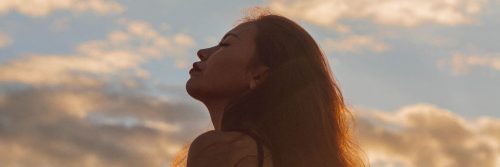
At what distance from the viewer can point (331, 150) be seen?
7738 millimetres

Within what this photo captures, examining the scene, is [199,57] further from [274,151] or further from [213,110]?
[274,151]

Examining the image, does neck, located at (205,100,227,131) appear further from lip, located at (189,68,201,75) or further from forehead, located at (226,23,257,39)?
forehead, located at (226,23,257,39)

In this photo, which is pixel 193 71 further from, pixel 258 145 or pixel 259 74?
pixel 258 145

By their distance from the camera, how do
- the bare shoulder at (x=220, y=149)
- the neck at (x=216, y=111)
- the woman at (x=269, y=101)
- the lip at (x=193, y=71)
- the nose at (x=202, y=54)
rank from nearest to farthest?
1. the bare shoulder at (x=220, y=149)
2. the woman at (x=269, y=101)
3. the neck at (x=216, y=111)
4. the lip at (x=193, y=71)
5. the nose at (x=202, y=54)

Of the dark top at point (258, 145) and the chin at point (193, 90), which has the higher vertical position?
the chin at point (193, 90)

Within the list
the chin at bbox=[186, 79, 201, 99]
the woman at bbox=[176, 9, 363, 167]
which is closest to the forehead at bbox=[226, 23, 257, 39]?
the woman at bbox=[176, 9, 363, 167]

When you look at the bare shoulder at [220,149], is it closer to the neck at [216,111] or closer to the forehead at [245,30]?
the neck at [216,111]

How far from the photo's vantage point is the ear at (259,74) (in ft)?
25.3

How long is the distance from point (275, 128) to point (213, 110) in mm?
491

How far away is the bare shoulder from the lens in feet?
23.5

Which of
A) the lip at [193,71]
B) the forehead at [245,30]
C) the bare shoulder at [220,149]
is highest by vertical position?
the forehead at [245,30]

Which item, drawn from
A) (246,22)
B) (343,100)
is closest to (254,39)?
(246,22)

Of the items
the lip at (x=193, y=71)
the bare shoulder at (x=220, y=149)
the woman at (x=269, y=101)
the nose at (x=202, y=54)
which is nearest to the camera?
the bare shoulder at (x=220, y=149)

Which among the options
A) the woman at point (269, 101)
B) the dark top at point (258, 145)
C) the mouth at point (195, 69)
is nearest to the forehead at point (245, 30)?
the woman at point (269, 101)
